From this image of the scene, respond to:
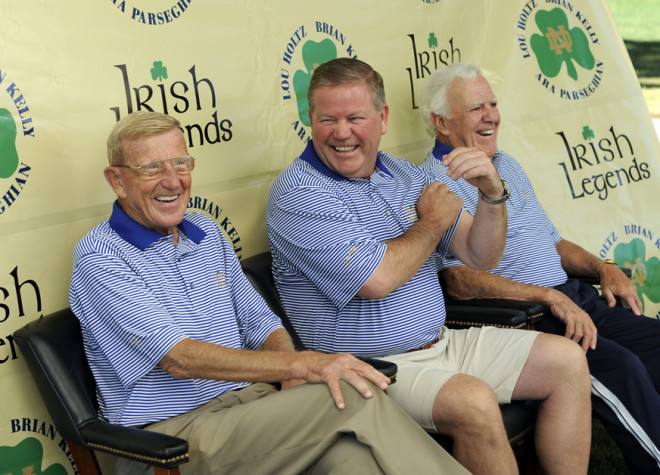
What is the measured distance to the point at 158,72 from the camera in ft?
9.35

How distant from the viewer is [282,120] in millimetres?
3279

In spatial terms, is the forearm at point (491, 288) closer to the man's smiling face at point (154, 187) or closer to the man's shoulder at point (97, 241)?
the man's smiling face at point (154, 187)

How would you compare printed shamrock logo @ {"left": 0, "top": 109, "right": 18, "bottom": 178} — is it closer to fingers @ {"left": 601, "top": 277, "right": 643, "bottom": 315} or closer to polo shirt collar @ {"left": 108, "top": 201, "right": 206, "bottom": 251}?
polo shirt collar @ {"left": 108, "top": 201, "right": 206, "bottom": 251}

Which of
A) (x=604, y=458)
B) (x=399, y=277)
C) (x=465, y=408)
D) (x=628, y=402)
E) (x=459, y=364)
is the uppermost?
(x=399, y=277)

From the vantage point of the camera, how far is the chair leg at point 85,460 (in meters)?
2.32

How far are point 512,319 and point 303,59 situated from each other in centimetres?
135

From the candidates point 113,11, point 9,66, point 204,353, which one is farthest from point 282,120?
point 204,353

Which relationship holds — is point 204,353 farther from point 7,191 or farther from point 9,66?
point 9,66

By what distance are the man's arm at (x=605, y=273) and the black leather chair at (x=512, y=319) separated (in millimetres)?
658

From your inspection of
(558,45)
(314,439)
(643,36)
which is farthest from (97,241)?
(643,36)

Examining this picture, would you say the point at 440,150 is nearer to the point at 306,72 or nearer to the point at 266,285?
the point at 306,72

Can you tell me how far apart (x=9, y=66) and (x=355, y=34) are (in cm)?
157

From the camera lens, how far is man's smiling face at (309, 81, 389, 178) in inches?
110

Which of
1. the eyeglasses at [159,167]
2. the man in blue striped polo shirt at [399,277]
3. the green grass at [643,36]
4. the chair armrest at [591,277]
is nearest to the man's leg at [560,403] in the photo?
the man in blue striped polo shirt at [399,277]
